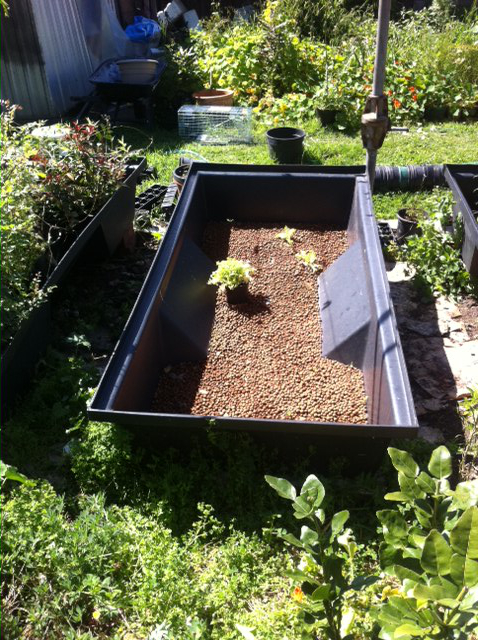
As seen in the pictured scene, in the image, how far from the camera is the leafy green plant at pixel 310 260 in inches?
177

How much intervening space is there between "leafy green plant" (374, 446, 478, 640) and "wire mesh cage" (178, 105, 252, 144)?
6.57 m

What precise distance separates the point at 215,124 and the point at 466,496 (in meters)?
7.06

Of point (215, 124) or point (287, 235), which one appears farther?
point (215, 124)

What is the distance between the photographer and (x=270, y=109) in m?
8.16

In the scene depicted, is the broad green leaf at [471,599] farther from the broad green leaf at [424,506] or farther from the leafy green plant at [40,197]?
the leafy green plant at [40,197]

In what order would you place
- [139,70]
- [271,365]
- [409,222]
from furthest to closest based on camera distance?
[139,70] → [409,222] → [271,365]

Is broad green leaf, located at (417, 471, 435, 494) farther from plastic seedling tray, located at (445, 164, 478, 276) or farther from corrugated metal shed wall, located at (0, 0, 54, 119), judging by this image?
corrugated metal shed wall, located at (0, 0, 54, 119)

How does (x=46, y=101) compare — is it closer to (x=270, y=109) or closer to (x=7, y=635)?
(x=270, y=109)

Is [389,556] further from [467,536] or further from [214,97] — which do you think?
[214,97]

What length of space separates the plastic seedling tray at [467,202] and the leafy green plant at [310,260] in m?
1.13

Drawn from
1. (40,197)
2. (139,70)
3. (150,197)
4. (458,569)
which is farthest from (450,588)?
(139,70)

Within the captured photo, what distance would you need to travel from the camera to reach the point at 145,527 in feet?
8.26

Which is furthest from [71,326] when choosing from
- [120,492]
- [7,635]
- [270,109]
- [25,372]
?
[270,109]

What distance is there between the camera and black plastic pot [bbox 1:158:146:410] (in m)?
3.20
